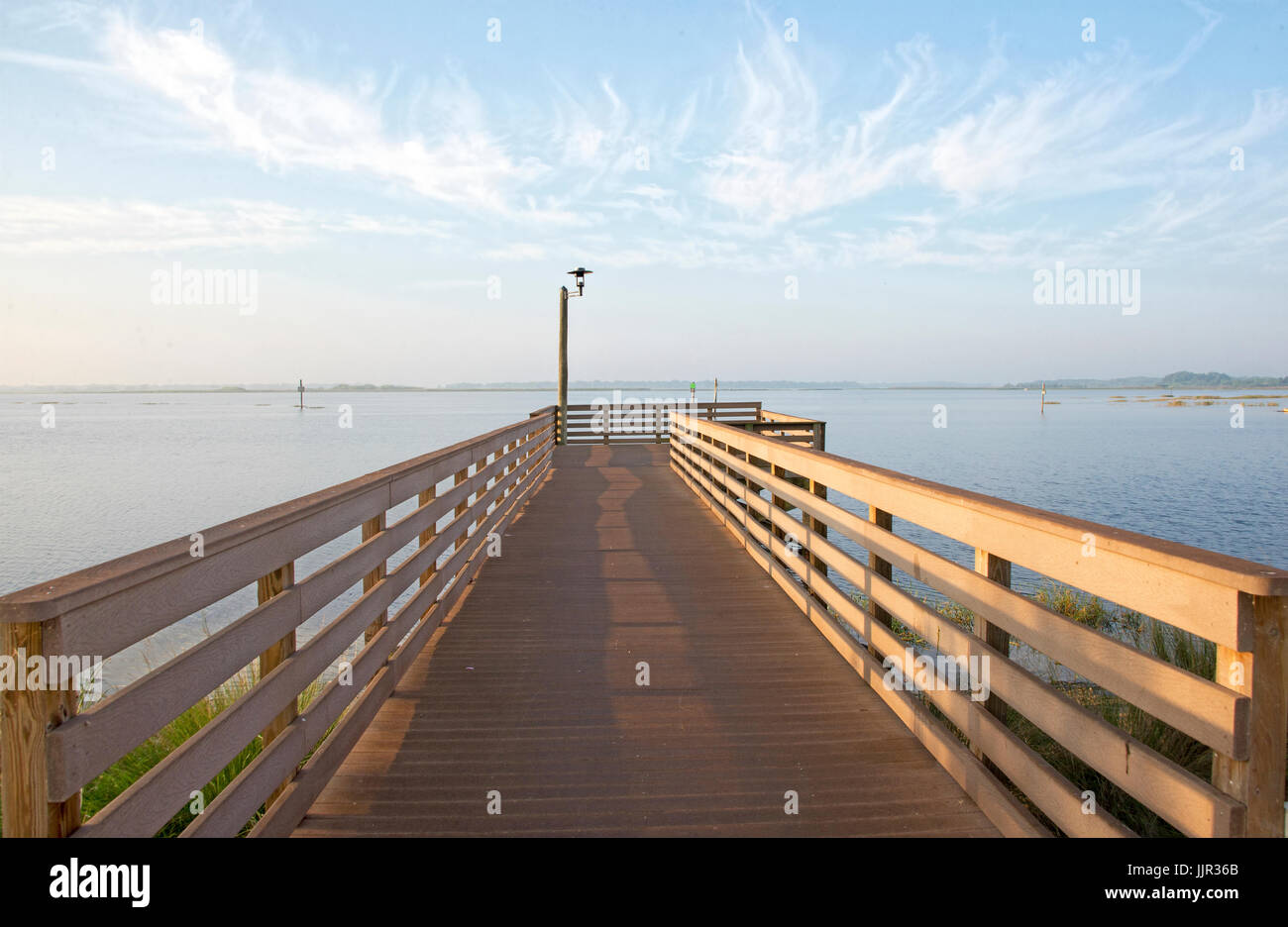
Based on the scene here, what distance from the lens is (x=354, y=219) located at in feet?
78.5

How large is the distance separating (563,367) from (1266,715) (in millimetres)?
21554

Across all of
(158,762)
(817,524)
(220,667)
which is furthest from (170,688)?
(817,524)

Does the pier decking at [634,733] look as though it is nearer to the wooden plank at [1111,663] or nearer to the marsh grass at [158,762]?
the wooden plank at [1111,663]

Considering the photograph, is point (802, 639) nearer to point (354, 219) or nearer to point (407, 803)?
point (407, 803)

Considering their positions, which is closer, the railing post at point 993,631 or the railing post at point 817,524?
the railing post at point 993,631

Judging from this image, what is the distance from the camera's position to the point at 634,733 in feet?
10.9

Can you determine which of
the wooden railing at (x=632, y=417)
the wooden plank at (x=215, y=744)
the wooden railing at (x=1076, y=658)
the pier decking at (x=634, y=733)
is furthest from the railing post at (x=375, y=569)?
the wooden railing at (x=632, y=417)

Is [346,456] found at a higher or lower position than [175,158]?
lower

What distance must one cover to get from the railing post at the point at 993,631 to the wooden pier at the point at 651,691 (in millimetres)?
12

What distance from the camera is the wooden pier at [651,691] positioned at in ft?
5.11

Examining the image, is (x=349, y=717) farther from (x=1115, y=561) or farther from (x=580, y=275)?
(x=580, y=275)

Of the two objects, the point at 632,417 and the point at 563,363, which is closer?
the point at 563,363
